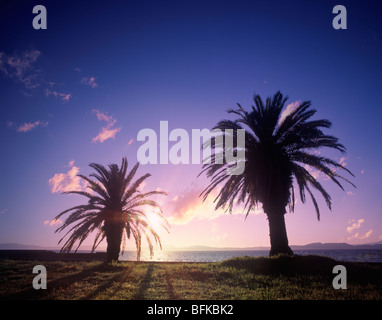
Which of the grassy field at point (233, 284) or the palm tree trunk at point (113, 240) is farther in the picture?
the palm tree trunk at point (113, 240)

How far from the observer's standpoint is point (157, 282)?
983cm

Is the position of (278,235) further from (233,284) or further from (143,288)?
(143,288)

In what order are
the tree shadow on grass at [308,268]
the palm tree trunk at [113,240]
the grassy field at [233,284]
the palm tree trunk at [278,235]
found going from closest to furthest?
1. the grassy field at [233,284]
2. the tree shadow on grass at [308,268]
3. the palm tree trunk at [278,235]
4. the palm tree trunk at [113,240]

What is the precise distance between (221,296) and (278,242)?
8.77 meters

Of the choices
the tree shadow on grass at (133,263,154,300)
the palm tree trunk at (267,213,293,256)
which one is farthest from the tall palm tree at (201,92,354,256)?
the tree shadow on grass at (133,263,154,300)

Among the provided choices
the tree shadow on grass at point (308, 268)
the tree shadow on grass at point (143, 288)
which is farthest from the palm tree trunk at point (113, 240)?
the tree shadow on grass at point (308, 268)

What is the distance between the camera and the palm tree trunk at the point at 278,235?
14.7 m

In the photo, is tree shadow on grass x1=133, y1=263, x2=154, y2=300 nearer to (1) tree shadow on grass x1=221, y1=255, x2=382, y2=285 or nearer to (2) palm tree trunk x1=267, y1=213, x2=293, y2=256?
(1) tree shadow on grass x1=221, y1=255, x2=382, y2=285

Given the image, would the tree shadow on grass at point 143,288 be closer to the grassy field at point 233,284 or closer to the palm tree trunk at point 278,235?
the grassy field at point 233,284

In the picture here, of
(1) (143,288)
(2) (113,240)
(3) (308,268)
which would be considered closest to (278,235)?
(3) (308,268)

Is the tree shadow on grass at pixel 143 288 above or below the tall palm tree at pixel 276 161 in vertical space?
below

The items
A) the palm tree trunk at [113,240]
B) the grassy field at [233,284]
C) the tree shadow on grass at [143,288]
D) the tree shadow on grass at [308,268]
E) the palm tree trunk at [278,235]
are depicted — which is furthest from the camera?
the palm tree trunk at [113,240]

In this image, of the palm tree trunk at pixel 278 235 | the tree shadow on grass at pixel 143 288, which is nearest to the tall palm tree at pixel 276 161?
the palm tree trunk at pixel 278 235
